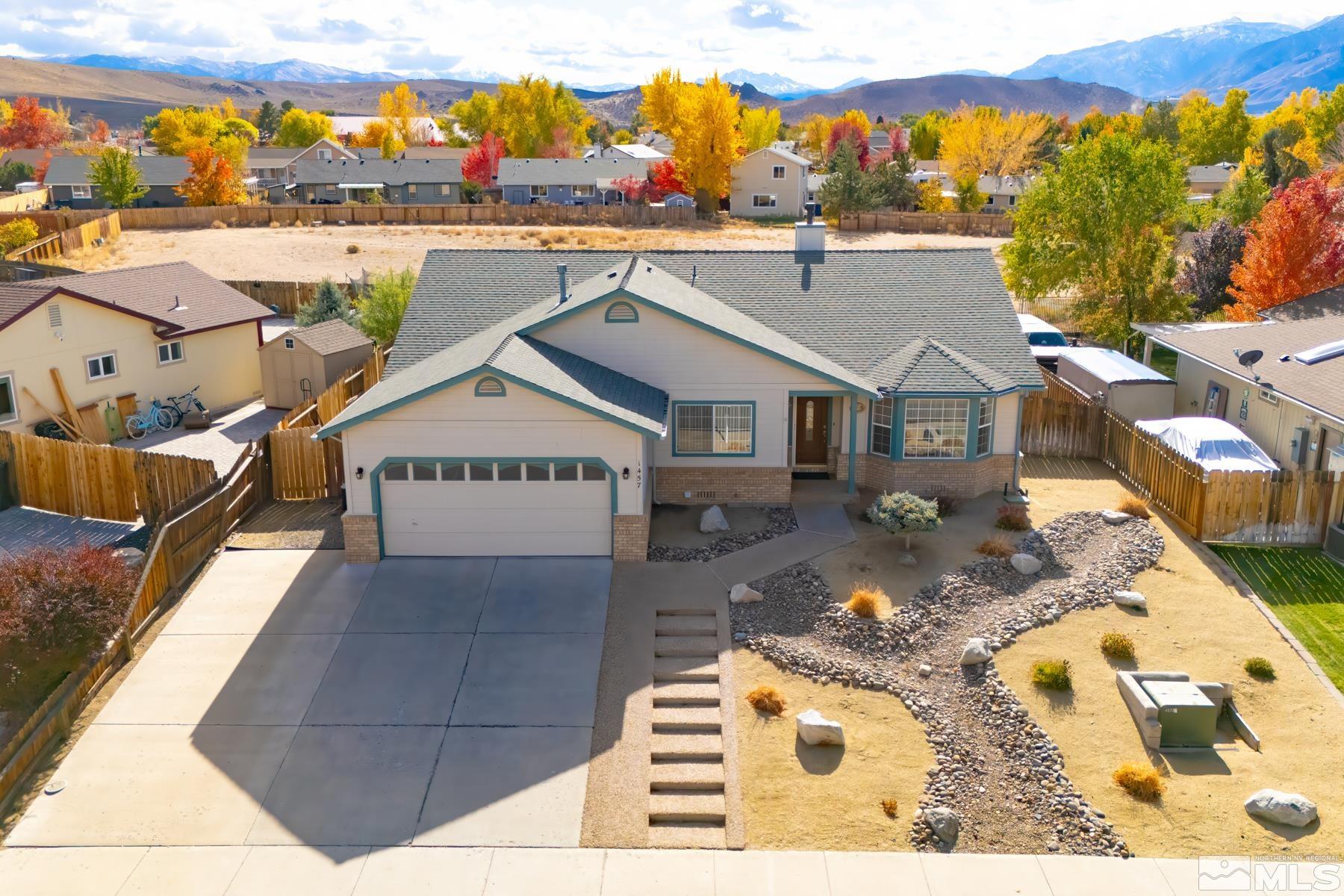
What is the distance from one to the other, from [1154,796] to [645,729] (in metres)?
6.51

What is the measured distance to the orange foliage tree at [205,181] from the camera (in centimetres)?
8000

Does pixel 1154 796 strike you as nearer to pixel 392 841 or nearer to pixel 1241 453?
pixel 392 841

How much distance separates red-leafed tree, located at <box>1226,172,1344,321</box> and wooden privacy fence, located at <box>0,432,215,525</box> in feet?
100

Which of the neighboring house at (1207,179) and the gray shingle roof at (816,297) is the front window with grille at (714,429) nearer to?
the gray shingle roof at (816,297)

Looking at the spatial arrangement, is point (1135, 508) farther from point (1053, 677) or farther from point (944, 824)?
point (944, 824)

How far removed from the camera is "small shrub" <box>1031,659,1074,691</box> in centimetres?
1524

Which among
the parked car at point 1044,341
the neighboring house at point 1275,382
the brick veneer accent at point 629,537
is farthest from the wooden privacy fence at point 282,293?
the neighboring house at point 1275,382

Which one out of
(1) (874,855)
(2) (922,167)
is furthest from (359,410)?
(2) (922,167)

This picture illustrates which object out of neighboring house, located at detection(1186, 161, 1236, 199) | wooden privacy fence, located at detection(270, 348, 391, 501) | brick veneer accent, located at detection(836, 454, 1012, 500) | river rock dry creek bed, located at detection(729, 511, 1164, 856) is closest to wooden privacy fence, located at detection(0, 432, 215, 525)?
wooden privacy fence, located at detection(270, 348, 391, 501)

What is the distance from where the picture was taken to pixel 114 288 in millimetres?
30469

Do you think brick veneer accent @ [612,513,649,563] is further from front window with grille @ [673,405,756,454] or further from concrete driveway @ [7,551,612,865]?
front window with grille @ [673,405,756,454]

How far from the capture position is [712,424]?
2228cm

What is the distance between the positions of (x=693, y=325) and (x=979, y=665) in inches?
356

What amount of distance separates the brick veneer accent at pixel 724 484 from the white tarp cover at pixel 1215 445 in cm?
891
